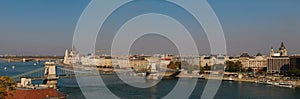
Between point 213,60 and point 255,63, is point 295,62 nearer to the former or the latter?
point 255,63

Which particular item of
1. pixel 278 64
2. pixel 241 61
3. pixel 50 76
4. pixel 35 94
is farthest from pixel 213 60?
pixel 35 94

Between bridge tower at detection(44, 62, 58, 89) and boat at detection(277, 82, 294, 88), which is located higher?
bridge tower at detection(44, 62, 58, 89)

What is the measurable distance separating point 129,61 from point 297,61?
1082 centimetres

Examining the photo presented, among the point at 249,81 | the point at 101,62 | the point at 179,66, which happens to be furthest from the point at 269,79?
the point at 101,62

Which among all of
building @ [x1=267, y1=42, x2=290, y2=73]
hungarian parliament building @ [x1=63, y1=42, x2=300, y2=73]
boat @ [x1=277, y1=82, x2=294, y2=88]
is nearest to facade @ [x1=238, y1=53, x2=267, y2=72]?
hungarian parliament building @ [x1=63, y1=42, x2=300, y2=73]

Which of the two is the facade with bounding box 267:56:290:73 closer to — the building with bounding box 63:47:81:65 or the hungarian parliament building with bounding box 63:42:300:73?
the hungarian parliament building with bounding box 63:42:300:73

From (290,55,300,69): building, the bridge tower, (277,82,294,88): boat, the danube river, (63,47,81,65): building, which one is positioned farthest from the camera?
(63,47,81,65): building

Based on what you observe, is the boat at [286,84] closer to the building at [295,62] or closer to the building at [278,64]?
the building at [295,62]

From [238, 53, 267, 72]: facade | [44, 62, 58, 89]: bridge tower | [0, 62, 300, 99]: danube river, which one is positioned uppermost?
[238, 53, 267, 72]: facade

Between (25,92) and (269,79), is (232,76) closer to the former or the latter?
(269,79)

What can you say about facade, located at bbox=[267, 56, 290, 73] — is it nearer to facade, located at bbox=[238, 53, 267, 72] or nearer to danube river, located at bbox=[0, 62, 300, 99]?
facade, located at bbox=[238, 53, 267, 72]

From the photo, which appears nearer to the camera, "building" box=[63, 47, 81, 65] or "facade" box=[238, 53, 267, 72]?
"facade" box=[238, 53, 267, 72]

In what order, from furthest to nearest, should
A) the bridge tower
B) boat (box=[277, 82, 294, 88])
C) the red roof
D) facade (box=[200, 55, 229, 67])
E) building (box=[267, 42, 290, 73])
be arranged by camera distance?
facade (box=[200, 55, 229, 67])
building (box=[267, 42, 290, 73])
boat (box=[277, 82, 294, 88])
the bridge tower
the red roof

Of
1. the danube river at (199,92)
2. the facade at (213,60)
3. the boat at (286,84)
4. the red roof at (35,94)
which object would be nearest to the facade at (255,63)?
the facade at (213,60)
